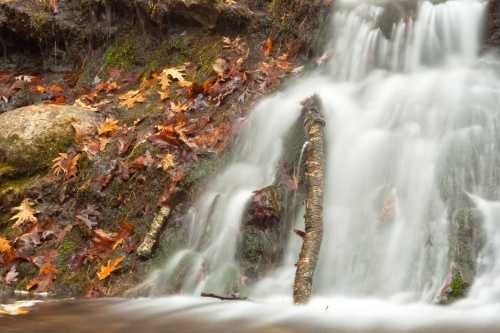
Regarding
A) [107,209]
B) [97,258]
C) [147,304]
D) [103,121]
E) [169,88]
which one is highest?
[169,88]

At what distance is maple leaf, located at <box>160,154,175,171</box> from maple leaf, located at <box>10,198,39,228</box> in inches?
61.2

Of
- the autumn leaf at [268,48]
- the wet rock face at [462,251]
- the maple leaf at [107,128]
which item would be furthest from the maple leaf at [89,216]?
the wet rock face at [462,251]

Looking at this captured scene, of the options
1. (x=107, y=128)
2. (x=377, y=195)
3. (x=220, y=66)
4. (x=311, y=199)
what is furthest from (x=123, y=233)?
(x=220, y=66)

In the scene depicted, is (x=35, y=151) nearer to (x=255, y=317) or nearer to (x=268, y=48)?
(x=268, y=48)

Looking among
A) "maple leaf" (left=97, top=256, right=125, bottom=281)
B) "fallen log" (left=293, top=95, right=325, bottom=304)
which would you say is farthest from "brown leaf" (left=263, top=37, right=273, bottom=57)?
"maple leaf" (left=97, top=256, right=125, bottom=281)

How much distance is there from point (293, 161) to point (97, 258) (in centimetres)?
207

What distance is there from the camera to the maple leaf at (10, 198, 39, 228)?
606cm

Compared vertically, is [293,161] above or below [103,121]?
below

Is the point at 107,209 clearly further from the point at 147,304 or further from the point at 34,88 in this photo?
the point at 34,88

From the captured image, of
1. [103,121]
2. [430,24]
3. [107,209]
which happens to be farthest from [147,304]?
[430,24]

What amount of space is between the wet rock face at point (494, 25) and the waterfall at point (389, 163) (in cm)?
10

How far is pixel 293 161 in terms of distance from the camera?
536 centimetres

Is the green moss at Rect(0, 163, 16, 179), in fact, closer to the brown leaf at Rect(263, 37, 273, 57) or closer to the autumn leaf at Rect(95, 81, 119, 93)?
the autumn leaf at Rect(95, 81, 119, 93)

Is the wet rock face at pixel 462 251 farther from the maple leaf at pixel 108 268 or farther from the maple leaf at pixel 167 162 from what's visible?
the maple leaf at pixel 108 268
